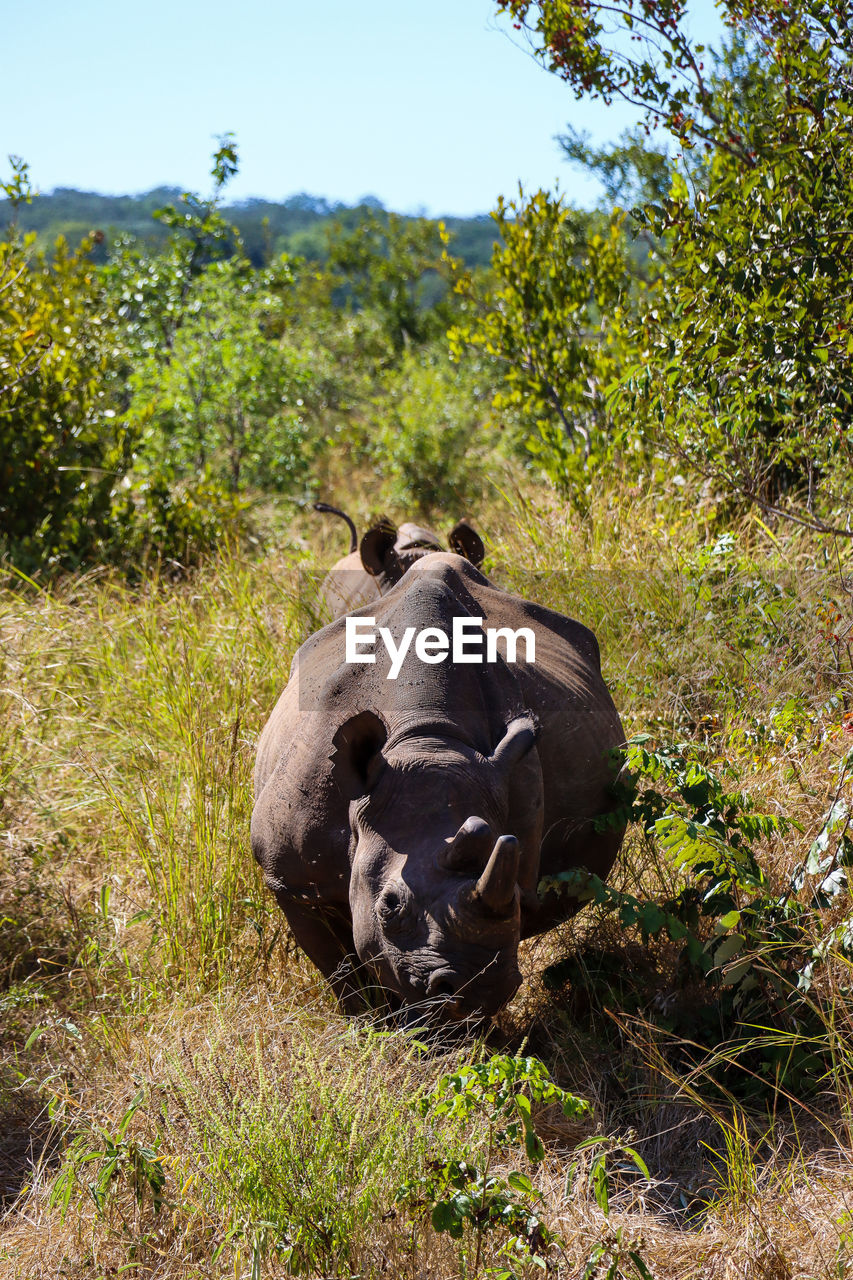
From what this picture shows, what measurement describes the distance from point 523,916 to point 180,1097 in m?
1.19

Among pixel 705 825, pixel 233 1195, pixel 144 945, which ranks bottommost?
pixel 144 945

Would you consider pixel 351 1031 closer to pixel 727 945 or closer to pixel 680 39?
pixel 727 945

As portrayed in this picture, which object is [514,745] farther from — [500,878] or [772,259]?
[772,259]

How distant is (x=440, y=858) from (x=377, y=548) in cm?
218

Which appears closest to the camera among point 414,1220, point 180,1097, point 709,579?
point 414,1220

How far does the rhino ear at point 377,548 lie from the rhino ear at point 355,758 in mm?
1666

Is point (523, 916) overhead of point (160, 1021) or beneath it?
overhead

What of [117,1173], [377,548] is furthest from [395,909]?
[377,548]

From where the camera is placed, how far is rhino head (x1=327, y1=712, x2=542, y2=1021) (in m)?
3.14

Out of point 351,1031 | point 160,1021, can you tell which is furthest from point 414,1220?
point 160,1021

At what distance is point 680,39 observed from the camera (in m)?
5.48

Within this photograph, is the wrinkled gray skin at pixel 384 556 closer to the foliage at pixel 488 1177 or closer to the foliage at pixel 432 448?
the foliage at pixel 488 1177

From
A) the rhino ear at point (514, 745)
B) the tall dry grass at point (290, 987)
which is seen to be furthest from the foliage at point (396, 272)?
the rhino ear at point (514, 745)

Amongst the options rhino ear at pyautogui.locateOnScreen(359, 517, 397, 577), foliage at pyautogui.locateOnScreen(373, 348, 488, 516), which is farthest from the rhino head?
foliage at pyautogui.locateOnScreen(373, 348, 488, 516)
